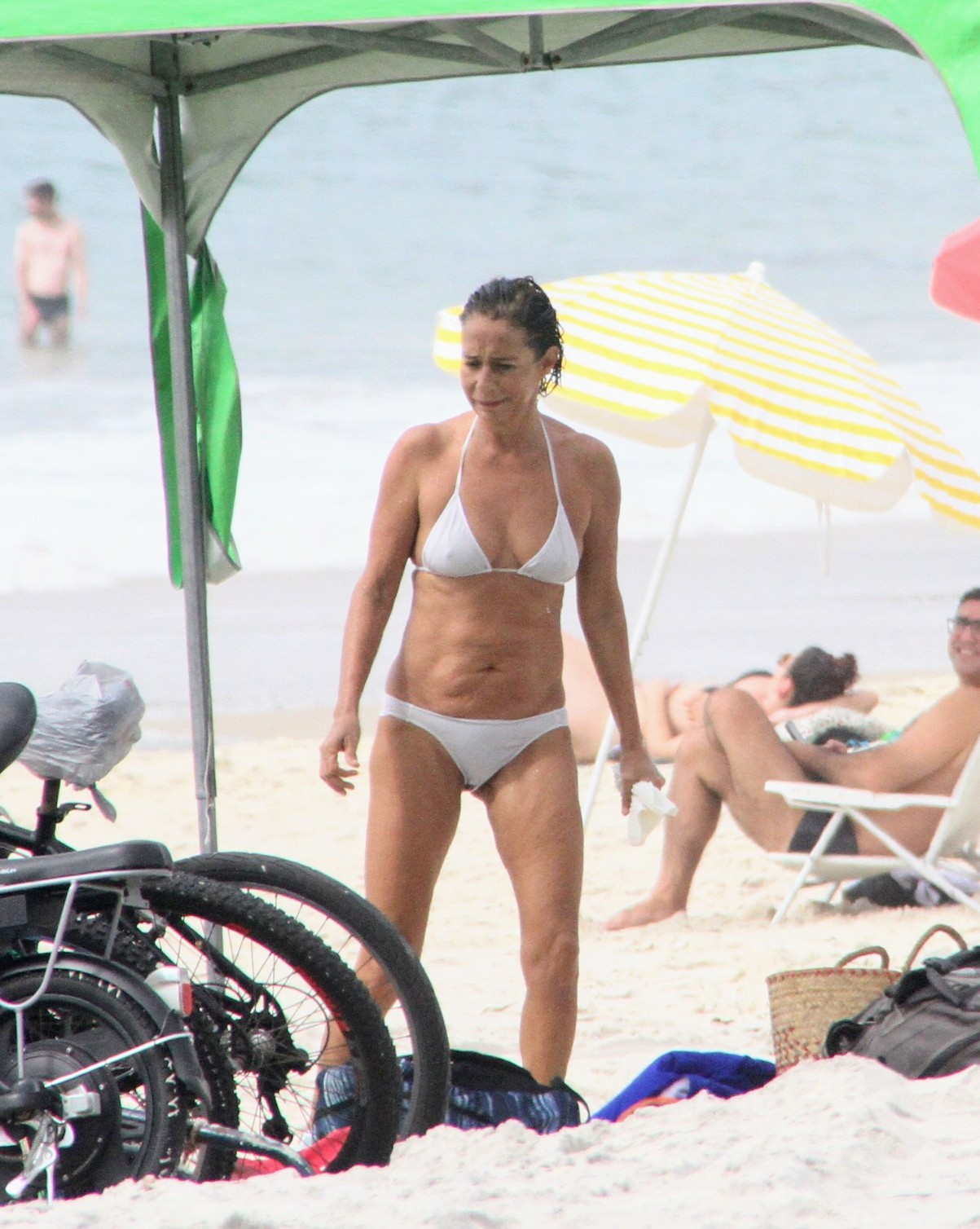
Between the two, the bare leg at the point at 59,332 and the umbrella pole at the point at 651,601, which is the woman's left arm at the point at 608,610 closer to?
the umbrella pole at the point at 651,601

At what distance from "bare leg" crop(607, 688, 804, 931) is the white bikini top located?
8.11 ft

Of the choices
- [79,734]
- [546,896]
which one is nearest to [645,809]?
[546,896]

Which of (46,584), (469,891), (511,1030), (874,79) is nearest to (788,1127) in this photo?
(511,1030)

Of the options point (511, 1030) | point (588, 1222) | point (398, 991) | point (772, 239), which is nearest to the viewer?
point (588, 1222)

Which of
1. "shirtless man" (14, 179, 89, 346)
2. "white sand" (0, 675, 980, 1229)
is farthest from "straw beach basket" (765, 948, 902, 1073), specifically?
"shirtless man" (14, 179, 89, 346)

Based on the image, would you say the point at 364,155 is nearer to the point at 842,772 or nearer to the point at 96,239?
the point at 96,239

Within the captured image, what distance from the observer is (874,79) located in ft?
98.0

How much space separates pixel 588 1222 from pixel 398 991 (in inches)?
22.6

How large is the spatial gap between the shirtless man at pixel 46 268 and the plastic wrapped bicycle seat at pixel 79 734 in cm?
1933

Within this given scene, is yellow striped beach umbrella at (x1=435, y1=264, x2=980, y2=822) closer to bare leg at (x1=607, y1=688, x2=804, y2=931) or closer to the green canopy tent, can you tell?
bare leg at (x1=607, y1=688, x2=804, y2=931)

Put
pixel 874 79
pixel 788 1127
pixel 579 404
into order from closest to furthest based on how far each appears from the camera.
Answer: pixel 788 1127
pixel 579 404
pixel 874 79

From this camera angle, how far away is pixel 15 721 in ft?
8.50

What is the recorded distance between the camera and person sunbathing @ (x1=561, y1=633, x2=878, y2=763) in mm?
7438

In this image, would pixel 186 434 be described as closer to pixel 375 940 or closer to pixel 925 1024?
pixel 375 940
